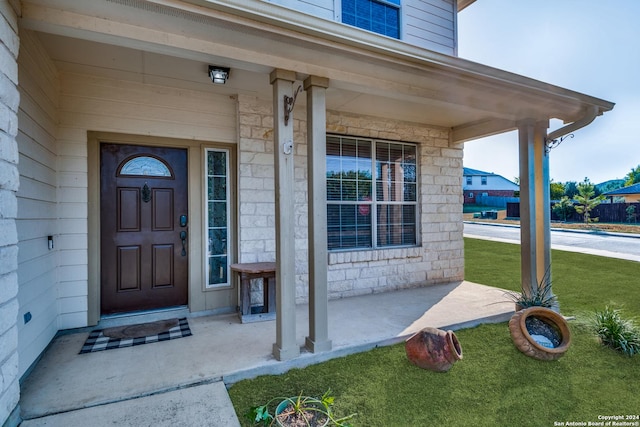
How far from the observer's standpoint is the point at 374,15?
4707 millimetres

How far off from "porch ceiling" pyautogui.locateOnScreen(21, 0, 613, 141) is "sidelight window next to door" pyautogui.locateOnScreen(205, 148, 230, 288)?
0.79 m

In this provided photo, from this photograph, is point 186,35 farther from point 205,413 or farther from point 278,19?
point 205,413

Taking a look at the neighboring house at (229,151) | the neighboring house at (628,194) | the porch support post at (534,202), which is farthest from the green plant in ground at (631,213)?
the porch support post at (534,202)

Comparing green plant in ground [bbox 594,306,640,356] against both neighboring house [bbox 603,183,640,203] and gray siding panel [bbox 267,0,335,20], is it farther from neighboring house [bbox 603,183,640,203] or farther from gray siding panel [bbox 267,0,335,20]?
neighboring house [bbox 603,183,640,203]

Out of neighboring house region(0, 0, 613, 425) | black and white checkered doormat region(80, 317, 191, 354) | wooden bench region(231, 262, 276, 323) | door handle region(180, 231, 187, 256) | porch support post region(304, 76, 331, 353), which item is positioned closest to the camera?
neighboring house region(0, 0, 613, 425)

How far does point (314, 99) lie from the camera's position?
8.98 ft

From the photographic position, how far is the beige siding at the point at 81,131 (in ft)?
10.5

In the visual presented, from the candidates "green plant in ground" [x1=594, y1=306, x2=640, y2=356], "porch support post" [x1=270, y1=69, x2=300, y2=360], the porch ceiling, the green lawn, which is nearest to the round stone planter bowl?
the green lawn

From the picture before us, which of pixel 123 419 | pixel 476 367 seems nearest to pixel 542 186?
pixel 476 367

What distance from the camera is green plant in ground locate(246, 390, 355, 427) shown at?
1920 mm

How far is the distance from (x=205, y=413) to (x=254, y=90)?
3083 millimetres

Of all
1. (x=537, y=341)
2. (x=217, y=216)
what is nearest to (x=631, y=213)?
(x=537, y=341)

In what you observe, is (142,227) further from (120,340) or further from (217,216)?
(120,340)

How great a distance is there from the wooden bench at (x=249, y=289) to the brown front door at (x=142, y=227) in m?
0.73
